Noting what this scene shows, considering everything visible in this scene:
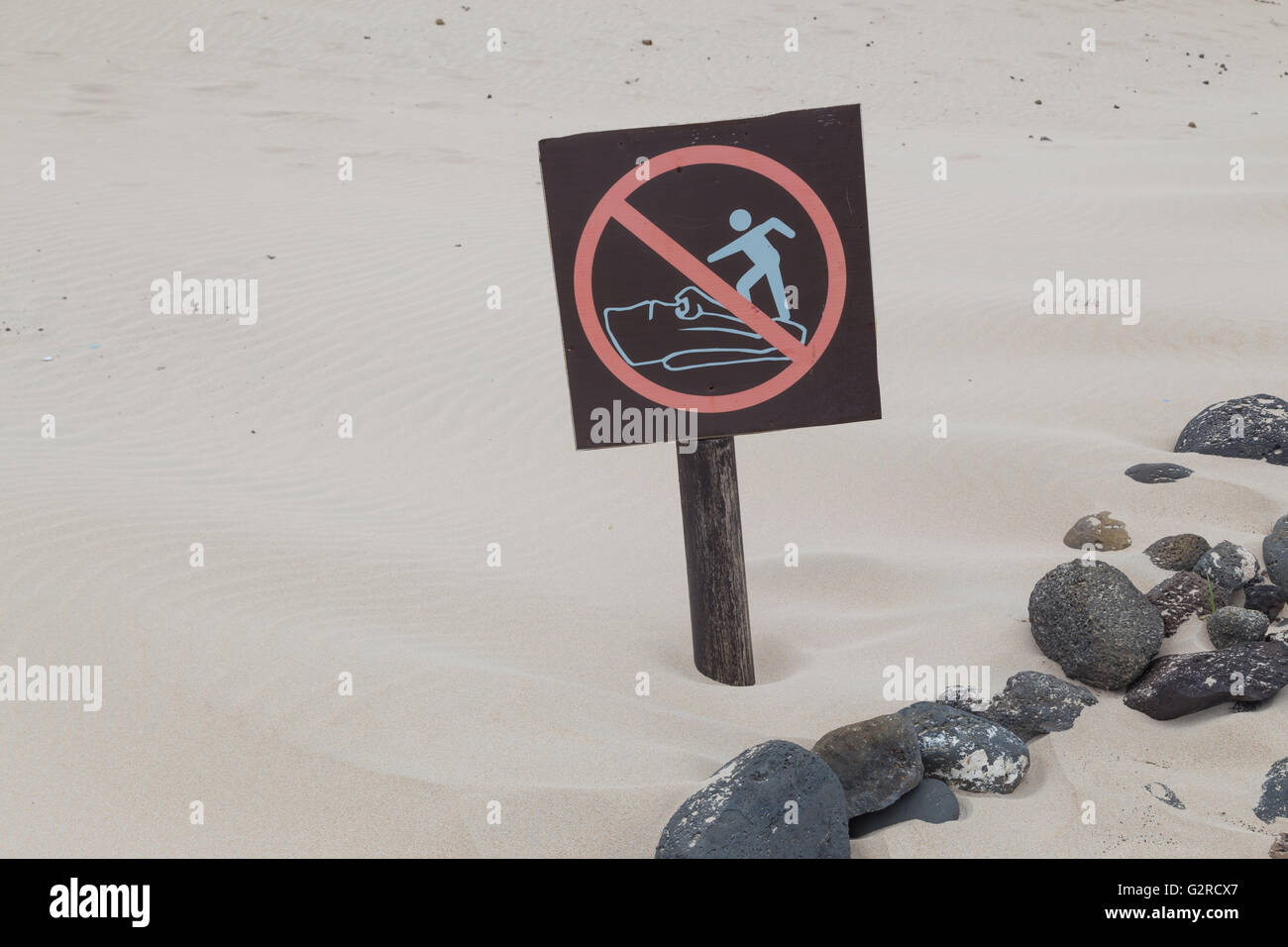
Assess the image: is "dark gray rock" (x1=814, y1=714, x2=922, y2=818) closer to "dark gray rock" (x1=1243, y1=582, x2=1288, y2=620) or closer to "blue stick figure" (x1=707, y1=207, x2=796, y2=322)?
"blue stick figure" (x1=707, y1=207, x2=796, y2=322)

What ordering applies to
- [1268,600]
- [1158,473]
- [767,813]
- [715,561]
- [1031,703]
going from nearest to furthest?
[767,813] → [1031,703] → [715,561] → [1268,600] → [1158,473]

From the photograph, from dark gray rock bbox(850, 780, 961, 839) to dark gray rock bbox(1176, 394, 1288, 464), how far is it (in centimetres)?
314

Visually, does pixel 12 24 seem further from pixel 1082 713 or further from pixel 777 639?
pixel 1082 713

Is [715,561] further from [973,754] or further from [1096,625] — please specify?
[1096,625]

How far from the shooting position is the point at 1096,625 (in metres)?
3.57

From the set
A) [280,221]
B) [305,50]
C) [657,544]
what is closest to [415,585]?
[657,544]

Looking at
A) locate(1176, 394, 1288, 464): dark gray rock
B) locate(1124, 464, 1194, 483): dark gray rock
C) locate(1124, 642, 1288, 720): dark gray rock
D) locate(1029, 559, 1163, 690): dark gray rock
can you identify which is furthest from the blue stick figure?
locate(1176, 394, 1288, 464): dark gray rock

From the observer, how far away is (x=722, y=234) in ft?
10.9

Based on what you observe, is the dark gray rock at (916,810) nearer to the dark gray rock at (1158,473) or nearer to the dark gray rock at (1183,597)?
the dark gray rock at (1183,597)

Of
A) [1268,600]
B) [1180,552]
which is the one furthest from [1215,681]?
[1180,552]

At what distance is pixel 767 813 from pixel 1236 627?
1.87 metres

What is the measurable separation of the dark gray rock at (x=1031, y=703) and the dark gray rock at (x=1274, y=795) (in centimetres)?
54

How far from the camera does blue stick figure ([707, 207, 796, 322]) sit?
3.31 m
